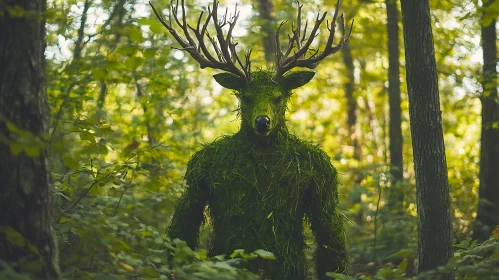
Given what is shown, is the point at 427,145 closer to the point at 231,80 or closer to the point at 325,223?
the point at 325,223

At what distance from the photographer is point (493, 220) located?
7.64 metres

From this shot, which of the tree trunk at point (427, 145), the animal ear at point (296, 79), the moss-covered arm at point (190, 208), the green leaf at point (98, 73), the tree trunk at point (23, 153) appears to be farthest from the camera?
the animal ear at point (296, 79)

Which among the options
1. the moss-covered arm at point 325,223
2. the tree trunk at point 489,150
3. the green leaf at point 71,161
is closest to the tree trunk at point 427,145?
the moss-covered arm at point 325,223

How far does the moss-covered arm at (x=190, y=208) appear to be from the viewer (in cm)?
495

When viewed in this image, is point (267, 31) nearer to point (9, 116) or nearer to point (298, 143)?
point (298, 143)

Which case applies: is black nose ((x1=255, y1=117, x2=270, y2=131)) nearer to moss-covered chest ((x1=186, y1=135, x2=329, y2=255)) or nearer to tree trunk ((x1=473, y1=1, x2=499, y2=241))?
moss-covered chest ((x1=186, y1=135, x2=329, y2=255))

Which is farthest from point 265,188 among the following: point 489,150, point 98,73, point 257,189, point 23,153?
point 489,150

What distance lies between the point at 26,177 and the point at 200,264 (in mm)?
1017

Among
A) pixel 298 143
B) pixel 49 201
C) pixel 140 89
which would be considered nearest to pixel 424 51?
pixel 298 143

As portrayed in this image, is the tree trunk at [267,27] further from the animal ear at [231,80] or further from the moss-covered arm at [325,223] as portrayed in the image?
the moss-covered arm at [325,223]

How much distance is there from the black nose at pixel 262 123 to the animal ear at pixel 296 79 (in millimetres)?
575

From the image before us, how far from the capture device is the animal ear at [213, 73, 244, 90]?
16.7ft

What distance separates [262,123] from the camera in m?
4.64

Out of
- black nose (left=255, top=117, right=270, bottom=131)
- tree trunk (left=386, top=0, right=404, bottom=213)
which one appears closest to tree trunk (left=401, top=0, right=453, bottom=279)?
black nose (left=255, top=117, right=270, bottom=131)
